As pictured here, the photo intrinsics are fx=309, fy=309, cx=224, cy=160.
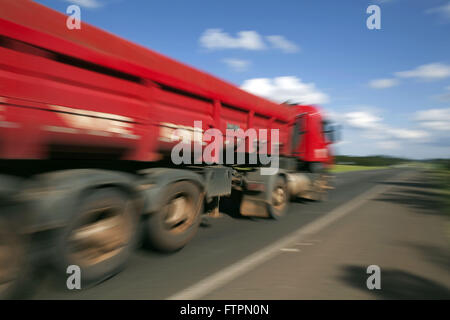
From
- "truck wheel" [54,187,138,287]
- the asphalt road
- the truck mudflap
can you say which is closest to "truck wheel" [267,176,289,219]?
the truck mudflap

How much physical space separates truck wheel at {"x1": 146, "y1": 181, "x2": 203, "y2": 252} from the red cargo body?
2.03 ft

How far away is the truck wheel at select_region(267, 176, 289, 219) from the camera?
6.34 m

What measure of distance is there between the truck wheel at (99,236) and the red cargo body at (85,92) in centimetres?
59

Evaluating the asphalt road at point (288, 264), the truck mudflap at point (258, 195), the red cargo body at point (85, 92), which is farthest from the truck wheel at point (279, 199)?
the red cargo body at point (85, 92)

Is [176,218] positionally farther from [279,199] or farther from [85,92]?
[279,199]

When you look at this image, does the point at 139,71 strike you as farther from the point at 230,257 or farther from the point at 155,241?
the point at 230,257

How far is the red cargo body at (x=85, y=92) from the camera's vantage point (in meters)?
2.54

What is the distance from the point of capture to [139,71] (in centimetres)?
365

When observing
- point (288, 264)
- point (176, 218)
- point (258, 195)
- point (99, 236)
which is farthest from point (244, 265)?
point (258, 195)

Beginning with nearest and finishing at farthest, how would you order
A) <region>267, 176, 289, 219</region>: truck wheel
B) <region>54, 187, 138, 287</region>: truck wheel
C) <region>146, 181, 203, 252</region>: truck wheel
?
<region>54, 187, 138, 287</region>: truck wheel → <region>146, 181, 203, 252</region>: truck wheel → <region>267, 176, 289, 219</region>: truck wheel

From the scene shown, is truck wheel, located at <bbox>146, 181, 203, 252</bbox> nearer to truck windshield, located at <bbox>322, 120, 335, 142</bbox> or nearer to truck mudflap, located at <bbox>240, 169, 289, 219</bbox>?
truck mudflap, located at <bbox>240, 169, 289, 219</bbox>
